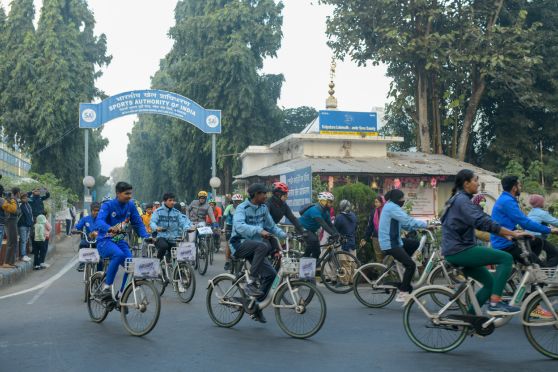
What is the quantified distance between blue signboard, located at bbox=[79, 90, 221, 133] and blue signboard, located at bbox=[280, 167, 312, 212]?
49.3ft

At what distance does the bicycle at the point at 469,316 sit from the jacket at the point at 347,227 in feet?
18.6

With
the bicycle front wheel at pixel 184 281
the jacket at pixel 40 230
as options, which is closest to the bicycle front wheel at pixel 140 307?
the bicycle front wheel at pixel 184 281

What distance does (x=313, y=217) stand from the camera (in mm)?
11531

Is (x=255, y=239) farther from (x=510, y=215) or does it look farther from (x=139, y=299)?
(x=510, y=215)

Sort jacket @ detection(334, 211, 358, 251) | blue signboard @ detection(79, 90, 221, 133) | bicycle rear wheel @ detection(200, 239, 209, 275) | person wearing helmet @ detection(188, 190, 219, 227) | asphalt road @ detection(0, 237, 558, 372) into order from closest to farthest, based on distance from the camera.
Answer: asphalt road @ detection(0, 237, 558, 372) < jacket @ detection(334, 211, 358, 251) < bicycle rear wheel @ detection(200, 239, 209, 275) < person wearing helmet @ detection(188, 190, 219, 227) < blue signboard @ detection(79, 90, 221, 133)

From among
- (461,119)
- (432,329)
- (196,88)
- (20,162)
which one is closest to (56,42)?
(196,88)

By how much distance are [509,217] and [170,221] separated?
227 inches

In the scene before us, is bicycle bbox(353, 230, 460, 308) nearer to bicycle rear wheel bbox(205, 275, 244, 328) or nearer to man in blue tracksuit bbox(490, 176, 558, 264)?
man in blue tracksuit bbox(490, 176, 558, 264)

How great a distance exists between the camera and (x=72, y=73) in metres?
39.8

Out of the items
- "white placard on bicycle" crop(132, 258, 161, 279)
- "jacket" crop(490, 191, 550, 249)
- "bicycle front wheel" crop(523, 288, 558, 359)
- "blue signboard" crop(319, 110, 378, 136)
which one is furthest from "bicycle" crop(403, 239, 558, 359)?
"blue signboard" crop(319, 110, 378, 136)

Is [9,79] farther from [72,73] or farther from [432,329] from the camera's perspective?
[432,329]

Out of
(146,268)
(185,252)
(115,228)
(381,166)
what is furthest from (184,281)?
(381,166)

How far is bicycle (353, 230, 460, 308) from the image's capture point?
9.45m

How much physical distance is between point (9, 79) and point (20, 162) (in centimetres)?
7039
